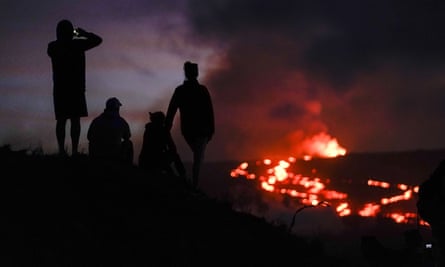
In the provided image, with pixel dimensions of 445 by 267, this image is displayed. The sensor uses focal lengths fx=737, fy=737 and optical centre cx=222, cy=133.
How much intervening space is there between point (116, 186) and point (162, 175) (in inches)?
102

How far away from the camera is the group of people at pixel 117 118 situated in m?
13.5

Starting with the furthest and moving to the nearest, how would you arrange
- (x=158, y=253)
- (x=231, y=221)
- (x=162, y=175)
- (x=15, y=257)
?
(x=162, y=175) → (x=231, y=221) → (x=158, y=253) → (x=15, y=257)

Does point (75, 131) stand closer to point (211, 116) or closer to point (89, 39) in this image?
point (89, 39)

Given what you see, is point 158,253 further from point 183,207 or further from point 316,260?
point 316,260

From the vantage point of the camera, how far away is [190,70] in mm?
14148

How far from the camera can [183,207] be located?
45.2 feet

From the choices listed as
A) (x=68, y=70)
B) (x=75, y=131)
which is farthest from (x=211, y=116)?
(x=68, y=70)

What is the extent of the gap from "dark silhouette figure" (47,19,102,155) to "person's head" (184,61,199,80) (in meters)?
1.72

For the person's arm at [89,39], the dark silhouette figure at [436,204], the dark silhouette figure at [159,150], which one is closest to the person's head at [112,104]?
the dark silhouette figure at [159,150]

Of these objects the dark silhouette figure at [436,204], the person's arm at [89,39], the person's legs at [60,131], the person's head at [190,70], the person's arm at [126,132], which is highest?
the person's arm at [89,39]

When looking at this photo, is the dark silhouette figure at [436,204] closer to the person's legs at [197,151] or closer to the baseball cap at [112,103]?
the person's legs at [197,151]

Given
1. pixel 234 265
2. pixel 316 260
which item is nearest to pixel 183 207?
pixel 234 265

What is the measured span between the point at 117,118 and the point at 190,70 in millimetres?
1916

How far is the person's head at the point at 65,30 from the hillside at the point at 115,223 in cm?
230
